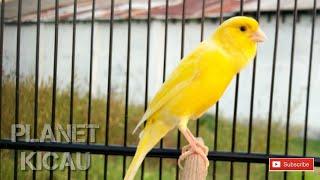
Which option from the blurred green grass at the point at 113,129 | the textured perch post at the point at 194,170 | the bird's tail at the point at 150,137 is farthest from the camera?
the blurred green grass at the point at 113,129

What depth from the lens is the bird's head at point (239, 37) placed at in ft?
5.76

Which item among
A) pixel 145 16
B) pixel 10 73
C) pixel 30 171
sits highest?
pixel 145 16


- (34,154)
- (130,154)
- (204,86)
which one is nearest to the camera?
(204,86)

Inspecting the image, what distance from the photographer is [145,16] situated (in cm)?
246

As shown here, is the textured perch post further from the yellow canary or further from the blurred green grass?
the blurred green grass

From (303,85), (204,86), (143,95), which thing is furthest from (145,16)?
(204,86)

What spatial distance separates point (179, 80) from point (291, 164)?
68cm

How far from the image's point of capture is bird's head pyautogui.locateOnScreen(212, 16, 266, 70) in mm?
1757

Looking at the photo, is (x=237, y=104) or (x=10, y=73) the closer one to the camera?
(x=237, y=104)

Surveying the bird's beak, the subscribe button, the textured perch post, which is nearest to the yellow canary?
the bird's beak

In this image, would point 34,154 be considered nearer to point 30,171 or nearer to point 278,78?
point 30,171

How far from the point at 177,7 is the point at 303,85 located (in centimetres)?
56

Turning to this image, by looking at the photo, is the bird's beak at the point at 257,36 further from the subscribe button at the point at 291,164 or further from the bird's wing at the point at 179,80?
the subscribe button at the point at 291,164

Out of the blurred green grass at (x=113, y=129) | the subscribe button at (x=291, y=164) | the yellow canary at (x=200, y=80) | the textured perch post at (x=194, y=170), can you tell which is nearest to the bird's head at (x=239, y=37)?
the yellow canary at (x=200, y=80)
